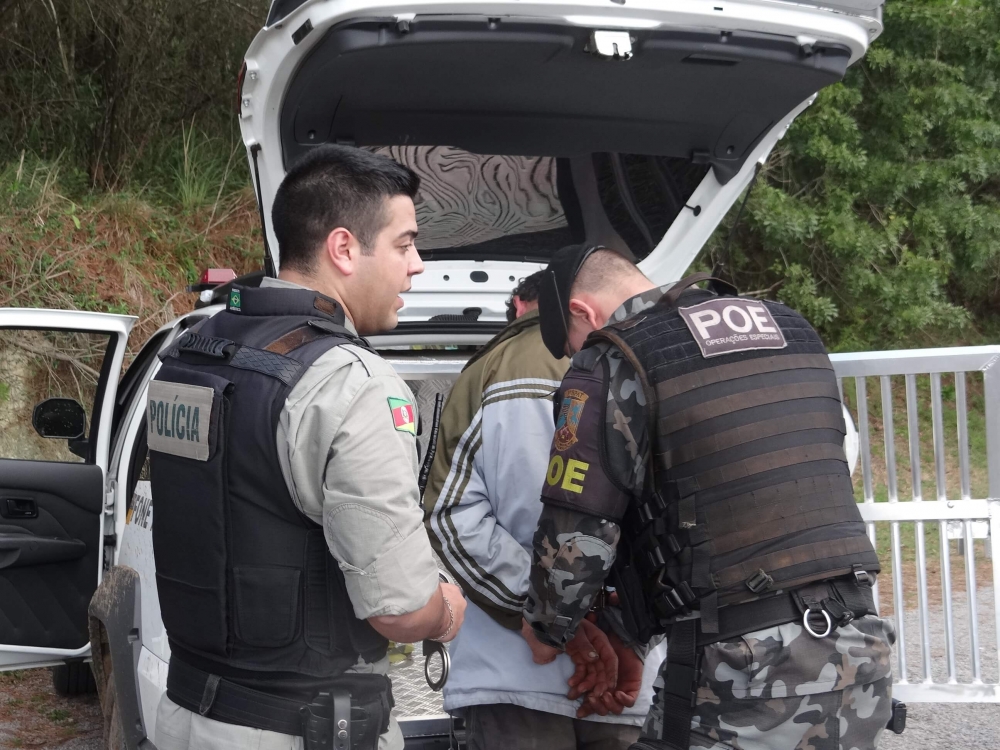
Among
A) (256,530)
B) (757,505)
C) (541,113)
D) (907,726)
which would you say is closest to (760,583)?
(757,505)

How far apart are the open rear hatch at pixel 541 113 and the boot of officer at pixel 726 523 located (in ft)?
3.24

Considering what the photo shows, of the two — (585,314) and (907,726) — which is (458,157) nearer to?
(585,314)

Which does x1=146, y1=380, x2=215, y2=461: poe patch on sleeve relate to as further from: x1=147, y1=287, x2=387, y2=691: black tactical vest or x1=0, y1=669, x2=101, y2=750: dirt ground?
x1=0, y1=669, x2=101, y2=750: dirt ground

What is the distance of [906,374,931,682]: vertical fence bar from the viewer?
99.6 inches

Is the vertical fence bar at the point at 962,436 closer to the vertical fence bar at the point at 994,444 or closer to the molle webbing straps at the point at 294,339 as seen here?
the vertical fence bar at the point at 994,444

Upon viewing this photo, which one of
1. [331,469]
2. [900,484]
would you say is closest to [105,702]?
[331,469]

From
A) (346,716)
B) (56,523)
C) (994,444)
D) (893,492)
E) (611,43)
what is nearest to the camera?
(346,716)

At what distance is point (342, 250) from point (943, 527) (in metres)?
1.60

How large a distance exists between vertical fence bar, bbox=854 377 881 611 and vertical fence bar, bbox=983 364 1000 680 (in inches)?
10.5

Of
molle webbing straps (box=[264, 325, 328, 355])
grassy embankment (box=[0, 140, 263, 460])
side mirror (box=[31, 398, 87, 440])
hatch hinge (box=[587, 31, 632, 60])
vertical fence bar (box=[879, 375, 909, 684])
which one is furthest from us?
grassy embankment (box=[0, 140, 263, 460])

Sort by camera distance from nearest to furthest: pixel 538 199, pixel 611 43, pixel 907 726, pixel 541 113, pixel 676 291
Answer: pixel 676 291, pixel 611 43, pixel 541 113, pixel 538 199, pixel 907 726

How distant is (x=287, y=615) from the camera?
1921 mm

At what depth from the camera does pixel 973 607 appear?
254cm

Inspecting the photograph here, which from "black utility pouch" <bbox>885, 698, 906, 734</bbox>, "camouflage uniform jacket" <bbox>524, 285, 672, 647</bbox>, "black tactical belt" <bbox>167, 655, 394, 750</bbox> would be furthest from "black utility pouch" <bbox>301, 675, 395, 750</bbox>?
"black utility pouch" <bbox>885, 698, 906, 734</bbox>
